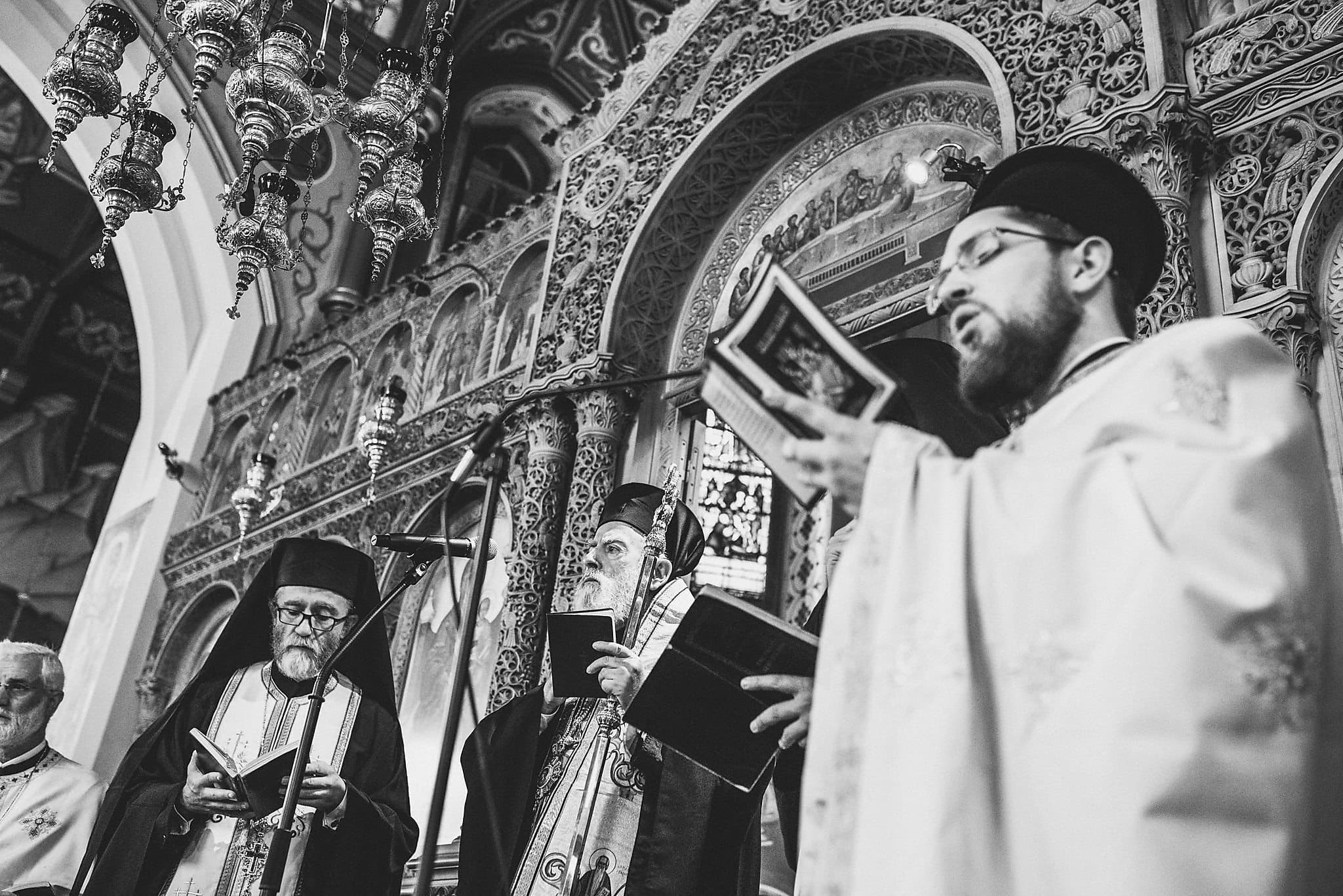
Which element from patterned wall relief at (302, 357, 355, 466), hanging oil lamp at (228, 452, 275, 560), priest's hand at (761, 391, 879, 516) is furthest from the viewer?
patterned wall relief at (302, 357, 355, 466)

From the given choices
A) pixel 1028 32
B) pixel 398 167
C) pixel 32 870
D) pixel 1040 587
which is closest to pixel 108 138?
pixel 398 167

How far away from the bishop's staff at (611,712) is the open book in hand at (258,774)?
0.92 metres

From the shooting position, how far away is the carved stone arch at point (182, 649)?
31.8ft

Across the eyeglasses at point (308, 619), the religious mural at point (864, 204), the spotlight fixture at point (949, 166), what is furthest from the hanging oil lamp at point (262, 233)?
the spotlight fixture at point (949, 166)

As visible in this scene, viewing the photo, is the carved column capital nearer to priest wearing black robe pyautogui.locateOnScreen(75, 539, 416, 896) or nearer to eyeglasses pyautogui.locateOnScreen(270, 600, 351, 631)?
priest wearing black robe pyautogui.locateOnScreen(75, 539, 416, 896)

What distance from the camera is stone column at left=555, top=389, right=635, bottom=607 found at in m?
5.48

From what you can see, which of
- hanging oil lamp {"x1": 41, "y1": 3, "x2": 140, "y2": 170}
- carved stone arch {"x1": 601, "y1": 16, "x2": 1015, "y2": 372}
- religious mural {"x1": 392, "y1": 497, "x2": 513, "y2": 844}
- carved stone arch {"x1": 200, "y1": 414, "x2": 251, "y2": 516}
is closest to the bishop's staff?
carved stone arch {"x1": 601, "y1": 16, "x2": 1015, "y2": 372}

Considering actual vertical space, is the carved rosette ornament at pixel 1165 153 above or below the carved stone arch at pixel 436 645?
above

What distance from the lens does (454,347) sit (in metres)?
8.14

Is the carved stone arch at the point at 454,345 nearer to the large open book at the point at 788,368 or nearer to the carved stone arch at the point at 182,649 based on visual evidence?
the carved stone arch at the point at 182,649

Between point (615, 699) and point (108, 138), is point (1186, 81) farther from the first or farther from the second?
point (108, 138)

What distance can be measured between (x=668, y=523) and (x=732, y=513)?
1.78 metres

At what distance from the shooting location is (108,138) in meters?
11.1

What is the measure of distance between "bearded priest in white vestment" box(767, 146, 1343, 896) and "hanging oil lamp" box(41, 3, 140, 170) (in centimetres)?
483
